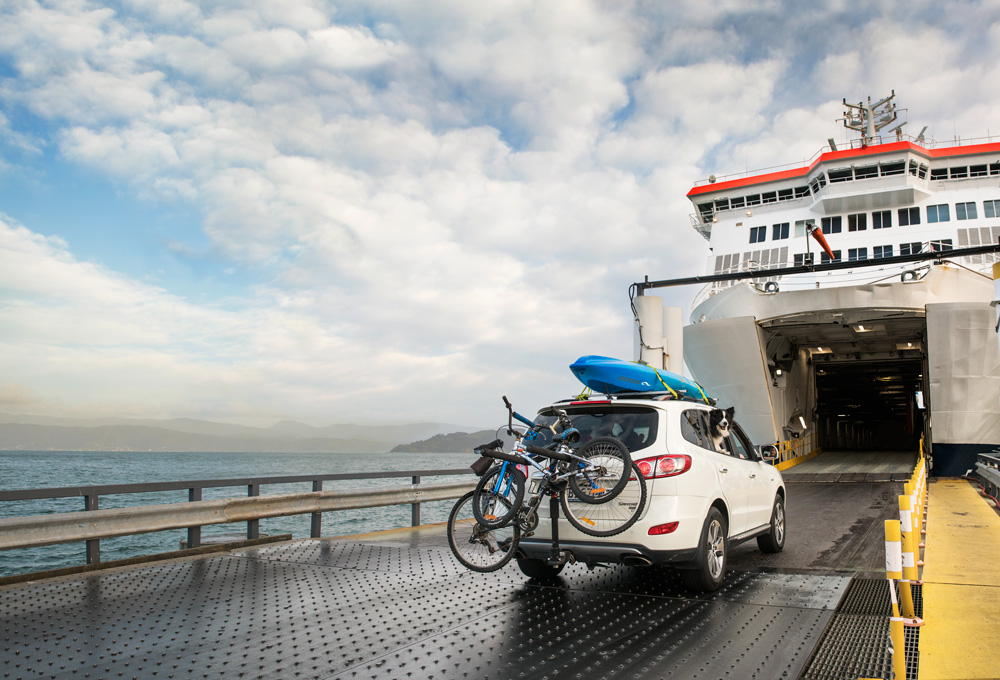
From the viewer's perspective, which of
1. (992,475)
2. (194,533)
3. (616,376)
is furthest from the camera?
(992,475)

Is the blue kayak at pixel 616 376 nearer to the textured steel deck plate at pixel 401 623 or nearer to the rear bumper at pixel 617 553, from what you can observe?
the textured steel deck plate at pixel 401 623

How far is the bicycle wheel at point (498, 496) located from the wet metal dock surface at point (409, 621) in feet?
2.31

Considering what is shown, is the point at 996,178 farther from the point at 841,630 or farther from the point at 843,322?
the point at 841,630

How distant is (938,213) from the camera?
1062 inches

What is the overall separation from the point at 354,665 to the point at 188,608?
207 centimetres

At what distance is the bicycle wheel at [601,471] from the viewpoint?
5.43 m

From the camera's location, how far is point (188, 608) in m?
5.32

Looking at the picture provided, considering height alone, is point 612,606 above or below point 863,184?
below

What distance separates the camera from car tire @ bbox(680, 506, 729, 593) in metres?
5.70

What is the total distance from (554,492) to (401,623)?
1.57 meters

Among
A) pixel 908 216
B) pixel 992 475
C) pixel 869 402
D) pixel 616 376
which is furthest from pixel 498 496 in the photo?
pixel 869 402

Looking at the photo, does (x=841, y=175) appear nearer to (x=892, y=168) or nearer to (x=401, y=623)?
(x=892, y=168)

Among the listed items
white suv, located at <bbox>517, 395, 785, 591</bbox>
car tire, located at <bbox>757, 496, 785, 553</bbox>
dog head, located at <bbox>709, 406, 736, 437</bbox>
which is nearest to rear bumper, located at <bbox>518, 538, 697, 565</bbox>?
white suv, located at <bbox>517, 395, 785, 591</bbox>

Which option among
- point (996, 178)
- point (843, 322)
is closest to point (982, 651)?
point (843, 322)
